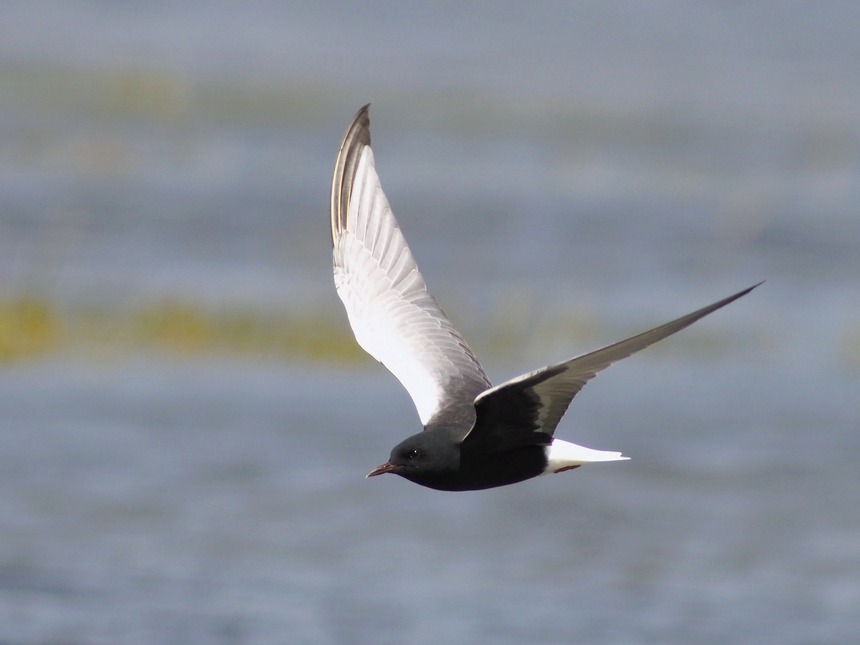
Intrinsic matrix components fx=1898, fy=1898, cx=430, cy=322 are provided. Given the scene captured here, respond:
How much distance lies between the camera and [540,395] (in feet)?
→ 20.9

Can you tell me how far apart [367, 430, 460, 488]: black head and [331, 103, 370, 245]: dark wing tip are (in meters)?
1.68

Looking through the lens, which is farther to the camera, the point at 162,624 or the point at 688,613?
the point at 688,613

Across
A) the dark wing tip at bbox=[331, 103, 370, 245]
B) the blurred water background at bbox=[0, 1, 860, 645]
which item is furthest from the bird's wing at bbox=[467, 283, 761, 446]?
the blurred water background at bbox=[0, 1, 860, 645]

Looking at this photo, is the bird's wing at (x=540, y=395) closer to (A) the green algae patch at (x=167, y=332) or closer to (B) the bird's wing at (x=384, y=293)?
(B) the bird's wing at (x=384, y=293)

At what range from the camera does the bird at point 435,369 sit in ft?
20.5

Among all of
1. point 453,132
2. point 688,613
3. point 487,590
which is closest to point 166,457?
point 487,590

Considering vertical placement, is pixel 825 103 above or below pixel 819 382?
above

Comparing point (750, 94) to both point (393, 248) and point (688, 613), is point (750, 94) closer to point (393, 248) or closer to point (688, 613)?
point (688, 613)

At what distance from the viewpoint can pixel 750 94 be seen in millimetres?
29969

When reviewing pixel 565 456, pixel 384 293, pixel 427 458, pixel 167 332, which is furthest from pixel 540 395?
pixel 167 332

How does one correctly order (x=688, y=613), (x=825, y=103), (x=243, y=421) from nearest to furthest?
(x=688, y=613), (x=243, y=421), (x=825, y=103)

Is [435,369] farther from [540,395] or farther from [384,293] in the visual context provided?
[540,395]

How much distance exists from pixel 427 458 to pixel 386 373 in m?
8.55

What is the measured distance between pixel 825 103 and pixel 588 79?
3.83m
